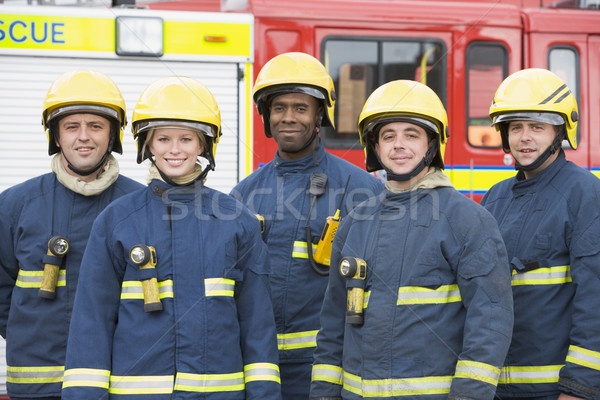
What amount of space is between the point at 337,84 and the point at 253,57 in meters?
0.75

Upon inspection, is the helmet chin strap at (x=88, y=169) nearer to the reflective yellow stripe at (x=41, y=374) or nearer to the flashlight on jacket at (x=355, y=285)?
the reflective yellow stripe at (x=41, y=374)

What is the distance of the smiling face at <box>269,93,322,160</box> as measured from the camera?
12.5 ft

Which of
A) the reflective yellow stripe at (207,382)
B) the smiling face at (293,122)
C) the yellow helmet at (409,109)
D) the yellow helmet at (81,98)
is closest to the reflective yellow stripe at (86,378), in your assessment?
the reflective yellow stripe at (207,382)

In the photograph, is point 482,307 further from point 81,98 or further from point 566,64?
point 566,64

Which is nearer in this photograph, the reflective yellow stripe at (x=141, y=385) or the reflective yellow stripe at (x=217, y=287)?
the reflective yellow stripe at (x=141, y=385)

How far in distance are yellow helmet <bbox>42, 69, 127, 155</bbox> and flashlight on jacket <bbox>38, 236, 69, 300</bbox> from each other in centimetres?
54

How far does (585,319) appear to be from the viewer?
9.54ft

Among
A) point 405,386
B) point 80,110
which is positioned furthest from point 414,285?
point 80,110

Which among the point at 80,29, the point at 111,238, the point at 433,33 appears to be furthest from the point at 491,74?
the point at 111,238

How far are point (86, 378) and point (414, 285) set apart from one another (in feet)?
4.10

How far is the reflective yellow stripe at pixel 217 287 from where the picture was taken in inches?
110

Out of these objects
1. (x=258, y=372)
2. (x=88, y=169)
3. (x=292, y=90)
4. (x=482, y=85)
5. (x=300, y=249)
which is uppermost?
(x=482, y=85)

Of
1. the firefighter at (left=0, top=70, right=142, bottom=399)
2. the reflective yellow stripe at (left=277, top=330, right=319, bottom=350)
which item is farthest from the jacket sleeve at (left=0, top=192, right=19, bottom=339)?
the reflective yellow stripe at (left=277, top=330, right=319, bottom=350)

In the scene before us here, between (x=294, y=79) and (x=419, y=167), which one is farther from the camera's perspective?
(x=294, y=79)
